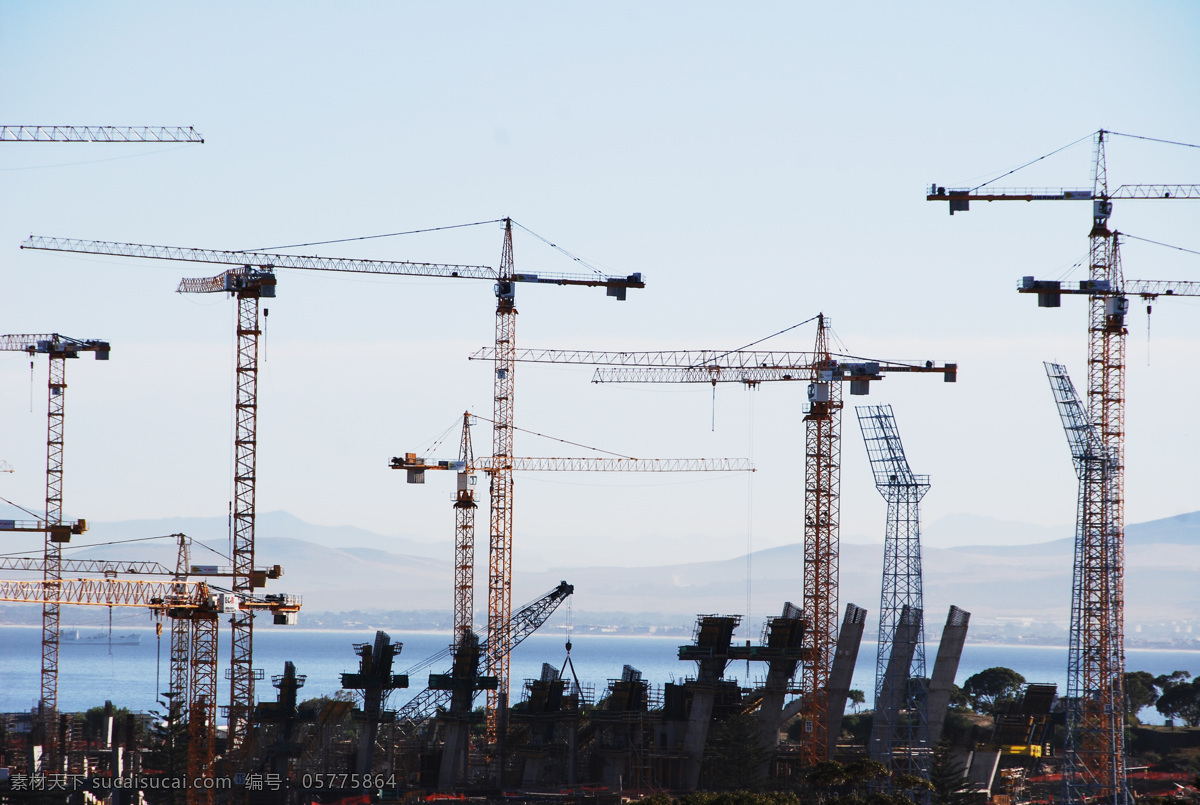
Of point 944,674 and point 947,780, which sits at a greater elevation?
point 944,674

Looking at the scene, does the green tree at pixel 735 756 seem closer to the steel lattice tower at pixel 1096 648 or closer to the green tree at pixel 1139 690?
the steel lattice tower at pixel 1096 648

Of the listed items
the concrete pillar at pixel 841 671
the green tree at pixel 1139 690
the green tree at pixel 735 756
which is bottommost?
the green tree at pixel 1139 690

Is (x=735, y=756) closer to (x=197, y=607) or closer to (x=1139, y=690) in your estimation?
(x=197, y=607)

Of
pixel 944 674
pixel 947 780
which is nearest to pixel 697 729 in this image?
pixel 947 780

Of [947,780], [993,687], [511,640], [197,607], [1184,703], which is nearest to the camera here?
[197,607]

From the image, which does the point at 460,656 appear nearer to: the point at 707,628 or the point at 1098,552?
the point at 707,628

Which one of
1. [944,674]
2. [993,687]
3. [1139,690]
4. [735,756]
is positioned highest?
[944,674]

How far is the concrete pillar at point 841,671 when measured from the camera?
112375 mm

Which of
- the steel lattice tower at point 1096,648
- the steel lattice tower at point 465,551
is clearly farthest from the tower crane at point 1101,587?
the steel lattice tower at point 465,551

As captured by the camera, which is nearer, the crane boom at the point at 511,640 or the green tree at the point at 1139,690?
the crane boom at the point at 511,640

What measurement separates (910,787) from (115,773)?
53.3m

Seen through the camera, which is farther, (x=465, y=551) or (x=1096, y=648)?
(x=465, y=551)

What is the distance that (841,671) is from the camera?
113m

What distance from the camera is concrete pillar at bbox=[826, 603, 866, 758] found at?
369 ft
